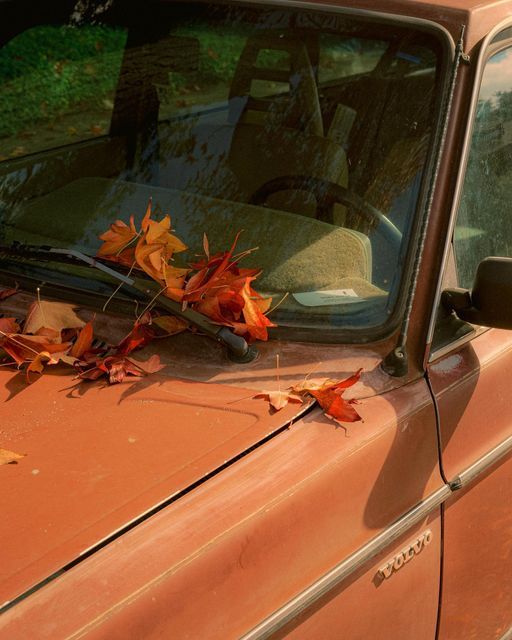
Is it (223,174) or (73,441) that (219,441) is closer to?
(73,441)

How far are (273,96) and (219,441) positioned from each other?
149 centimetres

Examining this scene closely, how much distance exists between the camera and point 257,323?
222 centimetres

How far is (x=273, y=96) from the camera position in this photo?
3055 mm

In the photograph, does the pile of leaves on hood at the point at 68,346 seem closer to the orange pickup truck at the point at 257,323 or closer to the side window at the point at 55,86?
the orange pickup truck at the point at 257,323

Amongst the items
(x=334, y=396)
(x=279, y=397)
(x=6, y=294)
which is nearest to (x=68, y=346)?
(x=6, y=294)

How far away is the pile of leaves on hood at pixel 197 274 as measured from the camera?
7.33 ft

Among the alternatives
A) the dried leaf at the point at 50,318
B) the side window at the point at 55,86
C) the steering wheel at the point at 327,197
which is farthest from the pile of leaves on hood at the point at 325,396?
the side window at the point at 55,86

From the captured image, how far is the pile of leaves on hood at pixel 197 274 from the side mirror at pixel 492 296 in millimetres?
463

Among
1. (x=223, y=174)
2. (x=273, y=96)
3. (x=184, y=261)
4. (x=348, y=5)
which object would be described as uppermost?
(x=348, y=5)

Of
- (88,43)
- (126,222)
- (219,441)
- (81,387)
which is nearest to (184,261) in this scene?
(126,222)

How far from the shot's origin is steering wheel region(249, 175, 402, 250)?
2.36 metres

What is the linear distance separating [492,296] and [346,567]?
0.66 metres

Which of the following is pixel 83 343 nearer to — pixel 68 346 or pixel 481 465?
pixel 68 346

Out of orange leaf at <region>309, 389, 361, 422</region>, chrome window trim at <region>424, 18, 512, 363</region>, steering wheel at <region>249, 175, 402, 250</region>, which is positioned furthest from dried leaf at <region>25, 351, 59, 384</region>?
chrome window trim at <region>424, 18, 512, 363</region>
